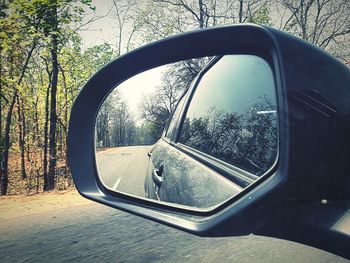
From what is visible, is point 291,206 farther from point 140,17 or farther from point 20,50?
point 140,17

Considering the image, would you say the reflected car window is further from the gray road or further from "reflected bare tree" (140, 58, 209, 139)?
the gray road

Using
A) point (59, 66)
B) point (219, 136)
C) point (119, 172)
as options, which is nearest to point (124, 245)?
point (119, 172)

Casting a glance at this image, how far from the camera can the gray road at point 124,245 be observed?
10.7 ft

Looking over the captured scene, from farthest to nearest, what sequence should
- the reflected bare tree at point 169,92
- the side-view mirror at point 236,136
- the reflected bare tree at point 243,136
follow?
the reflected bare tree at point 169,92
the reflected bare tree at point 243,136
the side-view mirror at point 236,136

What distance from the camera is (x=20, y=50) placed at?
16.1m

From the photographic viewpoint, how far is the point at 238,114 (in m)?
1.43

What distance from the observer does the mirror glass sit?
1.22 metres

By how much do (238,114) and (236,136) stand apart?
10 cm

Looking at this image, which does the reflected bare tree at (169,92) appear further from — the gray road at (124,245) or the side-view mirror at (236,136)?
the gray road at (124,245)

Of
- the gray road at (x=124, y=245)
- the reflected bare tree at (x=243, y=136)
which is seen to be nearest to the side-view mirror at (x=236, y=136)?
the reflected bare tree at (x=243, y=136)

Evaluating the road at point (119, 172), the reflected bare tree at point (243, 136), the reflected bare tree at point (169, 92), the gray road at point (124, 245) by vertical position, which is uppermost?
the reflected bare tree at point (169, 92)

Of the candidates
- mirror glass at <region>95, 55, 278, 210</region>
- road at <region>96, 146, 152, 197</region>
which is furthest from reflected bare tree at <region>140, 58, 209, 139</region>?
road at <region>96, 146, 152, 197</region>

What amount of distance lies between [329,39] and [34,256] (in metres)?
25.0

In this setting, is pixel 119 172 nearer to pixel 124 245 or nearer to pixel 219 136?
pixel 219 136
